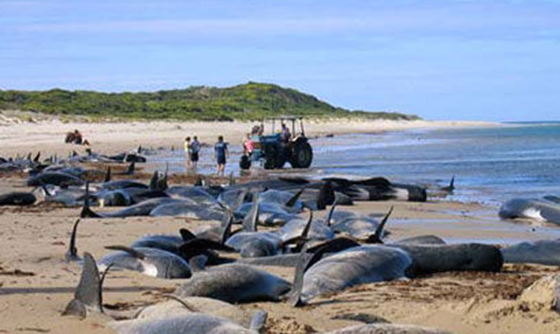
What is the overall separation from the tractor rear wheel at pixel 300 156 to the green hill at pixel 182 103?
124ft

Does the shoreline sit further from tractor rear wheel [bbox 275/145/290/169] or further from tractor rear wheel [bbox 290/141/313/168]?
tractor rear wheel [bbox 290/141/313/168]

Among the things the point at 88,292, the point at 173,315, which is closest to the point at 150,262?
the point at 88,292

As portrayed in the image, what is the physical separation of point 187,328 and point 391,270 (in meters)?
3.06

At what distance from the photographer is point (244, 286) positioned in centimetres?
635

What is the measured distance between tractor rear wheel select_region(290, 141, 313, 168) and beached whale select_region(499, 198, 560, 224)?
589 inches

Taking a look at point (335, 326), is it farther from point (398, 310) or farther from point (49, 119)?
point (49, 119)

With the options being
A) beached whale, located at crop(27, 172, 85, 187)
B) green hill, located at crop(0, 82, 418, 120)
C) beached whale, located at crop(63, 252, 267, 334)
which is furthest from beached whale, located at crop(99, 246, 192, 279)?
green hill, located at crop(0, 82, 418, 120)

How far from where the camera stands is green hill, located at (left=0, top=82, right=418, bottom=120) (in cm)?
7081

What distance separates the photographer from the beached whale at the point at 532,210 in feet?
44.4

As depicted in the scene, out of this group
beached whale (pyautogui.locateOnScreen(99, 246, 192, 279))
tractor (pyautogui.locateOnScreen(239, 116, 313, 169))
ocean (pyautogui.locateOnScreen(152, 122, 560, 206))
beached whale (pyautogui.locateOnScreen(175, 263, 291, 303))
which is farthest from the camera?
tractor (pyautogui.locateOnScreen(239, 116, 313, 169))

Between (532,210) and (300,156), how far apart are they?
51.6ft

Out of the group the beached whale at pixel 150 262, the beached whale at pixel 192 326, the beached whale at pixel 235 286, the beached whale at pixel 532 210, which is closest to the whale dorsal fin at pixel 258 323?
the beached whale at pixel 192 326

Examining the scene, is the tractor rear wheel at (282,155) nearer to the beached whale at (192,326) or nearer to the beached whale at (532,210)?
the beached whale at (532,210)

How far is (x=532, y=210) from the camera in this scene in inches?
539
